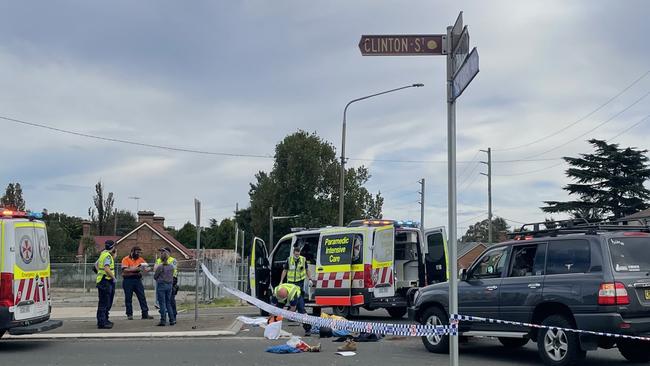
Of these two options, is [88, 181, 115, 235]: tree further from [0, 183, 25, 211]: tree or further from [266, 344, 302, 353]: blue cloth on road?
[266, 344, 302, 353]: blue cloth on road

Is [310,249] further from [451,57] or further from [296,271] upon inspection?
[451,57]

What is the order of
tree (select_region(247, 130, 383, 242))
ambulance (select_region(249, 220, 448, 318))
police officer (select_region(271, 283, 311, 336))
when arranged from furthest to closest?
tree (select_region(247, 130, 383, 242)) → ambulance (select_region(249, 220, 448, 318)) → police officer (select_region(271, 283, 311, 336))

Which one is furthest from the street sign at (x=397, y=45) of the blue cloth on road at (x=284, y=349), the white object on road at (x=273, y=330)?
the white object on road at (x=273, y=330)

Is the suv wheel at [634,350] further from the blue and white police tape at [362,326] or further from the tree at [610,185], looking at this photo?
the tree at [610,185]

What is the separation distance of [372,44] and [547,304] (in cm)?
555

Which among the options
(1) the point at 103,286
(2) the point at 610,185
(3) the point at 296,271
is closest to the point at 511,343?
(3) the point at 296,271

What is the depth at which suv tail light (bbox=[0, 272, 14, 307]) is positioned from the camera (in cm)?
1129

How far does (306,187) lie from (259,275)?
1387 inches

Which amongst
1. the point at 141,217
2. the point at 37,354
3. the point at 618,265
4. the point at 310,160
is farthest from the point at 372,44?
the point at 141,217

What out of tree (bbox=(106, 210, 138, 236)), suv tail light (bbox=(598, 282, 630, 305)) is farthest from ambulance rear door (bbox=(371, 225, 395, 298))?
tree (bbox=(106, 210, 138, 236))

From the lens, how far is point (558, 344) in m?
9.28

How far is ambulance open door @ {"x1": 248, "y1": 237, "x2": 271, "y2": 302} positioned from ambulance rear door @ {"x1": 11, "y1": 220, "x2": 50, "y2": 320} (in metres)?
6.30

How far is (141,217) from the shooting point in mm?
62438

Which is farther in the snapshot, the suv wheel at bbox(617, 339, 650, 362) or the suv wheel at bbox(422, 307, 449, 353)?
the suv wheel at bbox(422, 307, 449, 353)
